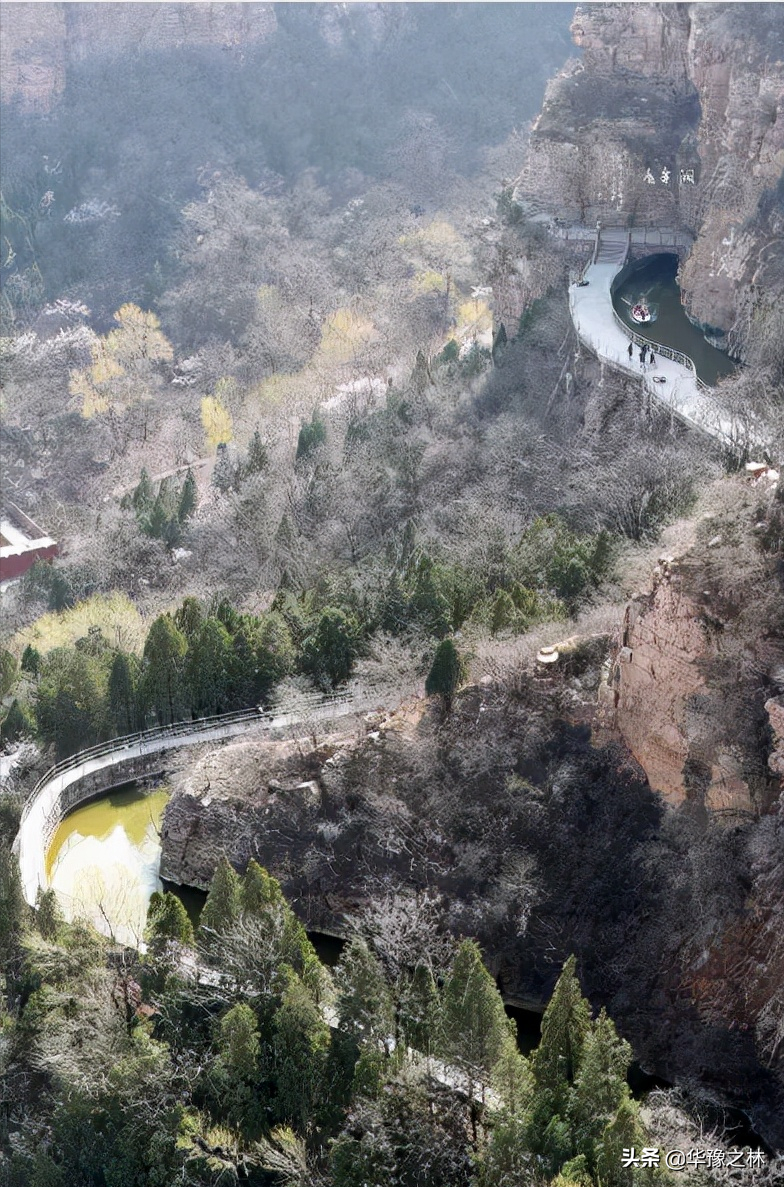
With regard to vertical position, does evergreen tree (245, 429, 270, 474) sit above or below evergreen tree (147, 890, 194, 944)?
below

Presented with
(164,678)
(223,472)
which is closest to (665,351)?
(223,472)

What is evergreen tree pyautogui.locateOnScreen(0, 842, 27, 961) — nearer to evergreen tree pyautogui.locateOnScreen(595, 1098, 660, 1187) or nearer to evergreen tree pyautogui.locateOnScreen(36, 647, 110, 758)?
evergreen tree pyautogui.locateOnScreen(36, 647, 110, 758)

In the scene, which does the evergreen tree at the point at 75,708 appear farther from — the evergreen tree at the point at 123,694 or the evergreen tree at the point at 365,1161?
the evergreen tree at the point at 365,1161

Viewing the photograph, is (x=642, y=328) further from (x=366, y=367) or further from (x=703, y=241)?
(x=366, y=367)

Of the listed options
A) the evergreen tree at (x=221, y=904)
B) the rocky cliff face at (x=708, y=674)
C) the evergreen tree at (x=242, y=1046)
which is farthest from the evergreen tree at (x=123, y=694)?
the rocky cliff face at (x=708, y=674)

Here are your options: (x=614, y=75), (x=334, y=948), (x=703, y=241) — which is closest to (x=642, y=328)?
(x=703, y=241)

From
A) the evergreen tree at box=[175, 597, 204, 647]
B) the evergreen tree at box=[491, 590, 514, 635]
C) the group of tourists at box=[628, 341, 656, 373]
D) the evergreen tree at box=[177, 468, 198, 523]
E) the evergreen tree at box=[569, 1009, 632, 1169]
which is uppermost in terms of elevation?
the group of tourists at box=[628, 341, 656, 373]

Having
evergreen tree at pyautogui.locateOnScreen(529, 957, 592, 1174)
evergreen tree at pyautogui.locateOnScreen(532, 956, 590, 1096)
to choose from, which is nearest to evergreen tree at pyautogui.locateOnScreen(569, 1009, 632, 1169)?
evergreen tree at pyautogui.locateOnScreen(529, 957, 592, 1174)

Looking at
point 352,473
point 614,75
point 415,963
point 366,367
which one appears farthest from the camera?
point 366,367
